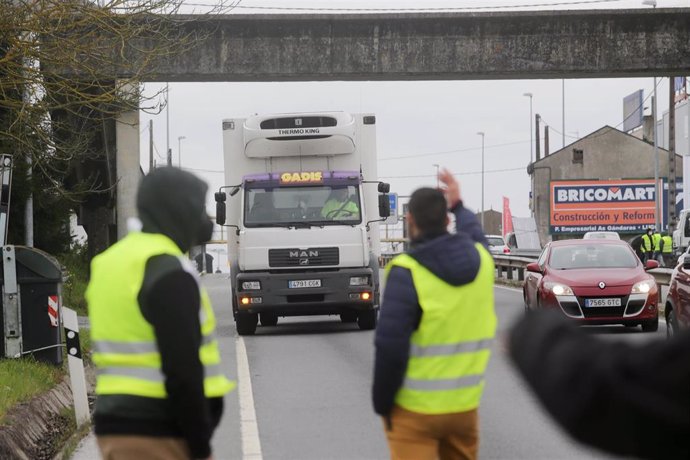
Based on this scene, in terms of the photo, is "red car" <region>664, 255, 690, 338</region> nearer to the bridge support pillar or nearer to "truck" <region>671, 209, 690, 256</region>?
the bridge support pillar

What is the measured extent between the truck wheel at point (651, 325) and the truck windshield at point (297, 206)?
173 inches

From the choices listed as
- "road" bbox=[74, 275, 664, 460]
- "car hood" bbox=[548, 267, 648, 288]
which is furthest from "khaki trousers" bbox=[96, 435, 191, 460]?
"car hood" bbox=[548, 267, 648, 288]

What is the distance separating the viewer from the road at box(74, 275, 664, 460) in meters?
9.09

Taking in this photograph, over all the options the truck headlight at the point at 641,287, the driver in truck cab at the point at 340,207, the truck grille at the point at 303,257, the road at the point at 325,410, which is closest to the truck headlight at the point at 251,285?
the truck grille at the point at 303,257

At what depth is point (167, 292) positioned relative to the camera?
3.88 metres

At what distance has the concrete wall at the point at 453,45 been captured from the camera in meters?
27.5

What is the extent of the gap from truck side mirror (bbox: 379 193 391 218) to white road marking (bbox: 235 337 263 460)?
11.5 feet

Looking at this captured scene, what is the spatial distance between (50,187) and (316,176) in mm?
8402

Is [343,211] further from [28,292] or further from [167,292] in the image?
[167,292]

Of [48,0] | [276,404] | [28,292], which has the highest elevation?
[48,0]

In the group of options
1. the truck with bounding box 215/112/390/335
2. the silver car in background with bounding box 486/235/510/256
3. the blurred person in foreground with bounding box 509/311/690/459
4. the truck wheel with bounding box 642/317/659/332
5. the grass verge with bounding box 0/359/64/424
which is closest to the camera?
the blurred person in foreground with bounding box 509/311/690/459

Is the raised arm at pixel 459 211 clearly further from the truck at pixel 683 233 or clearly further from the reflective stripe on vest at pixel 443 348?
the truck at pixel 683 233

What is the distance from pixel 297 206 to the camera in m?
19.0

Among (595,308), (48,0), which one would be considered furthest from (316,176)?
(48,0)
